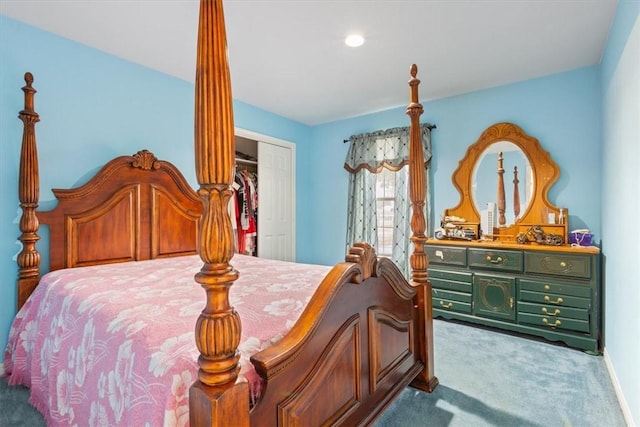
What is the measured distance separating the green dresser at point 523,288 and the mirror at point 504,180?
1.90 ft

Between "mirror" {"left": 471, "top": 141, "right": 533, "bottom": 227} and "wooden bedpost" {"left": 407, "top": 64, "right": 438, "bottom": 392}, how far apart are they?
6.02ft

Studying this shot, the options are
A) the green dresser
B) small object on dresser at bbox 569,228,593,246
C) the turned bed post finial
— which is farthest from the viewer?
the turned bed post finial

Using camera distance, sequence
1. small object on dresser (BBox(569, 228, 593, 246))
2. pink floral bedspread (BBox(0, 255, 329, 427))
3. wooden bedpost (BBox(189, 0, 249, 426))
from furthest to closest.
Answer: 1. small object on dresser (BBox(569, 228, 593, 246))
2. pink floral bedspread (BBox(0, 255, 329, 427))
3. wooden bedpost (BBox(189, 0, 249, 426))

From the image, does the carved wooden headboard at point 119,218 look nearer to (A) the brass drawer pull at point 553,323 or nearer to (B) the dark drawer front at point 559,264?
(B) the dark drawer front at point 559,264

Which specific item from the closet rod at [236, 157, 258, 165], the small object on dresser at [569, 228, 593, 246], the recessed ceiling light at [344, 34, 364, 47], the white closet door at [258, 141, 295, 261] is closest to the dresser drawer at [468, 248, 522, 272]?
the small object on dresser at [569, 228, 593, 246]

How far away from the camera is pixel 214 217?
809 mm

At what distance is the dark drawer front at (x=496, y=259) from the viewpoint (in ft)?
9.91

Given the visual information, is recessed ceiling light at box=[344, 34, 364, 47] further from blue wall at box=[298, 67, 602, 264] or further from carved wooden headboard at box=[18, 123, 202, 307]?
carved wooden headboard at box=[18, 123, 202, 307]

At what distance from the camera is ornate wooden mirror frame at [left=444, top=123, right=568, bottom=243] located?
10.5 ft

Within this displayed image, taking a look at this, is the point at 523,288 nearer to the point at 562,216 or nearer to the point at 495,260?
the point at 495,260

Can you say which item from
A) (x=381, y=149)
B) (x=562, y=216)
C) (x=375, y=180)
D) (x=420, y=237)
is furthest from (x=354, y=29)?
(x=562, y=216)

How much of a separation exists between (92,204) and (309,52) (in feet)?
7.13

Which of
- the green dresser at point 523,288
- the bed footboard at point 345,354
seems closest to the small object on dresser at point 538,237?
the green dresser at point 523,288

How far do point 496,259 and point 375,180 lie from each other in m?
1.82
